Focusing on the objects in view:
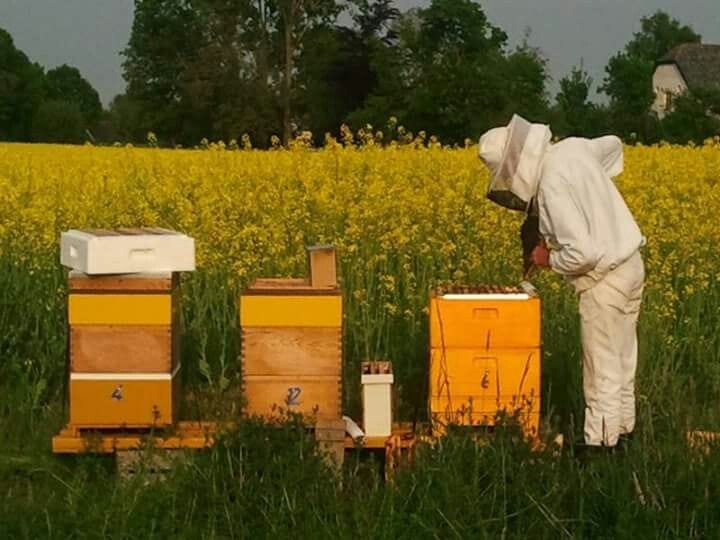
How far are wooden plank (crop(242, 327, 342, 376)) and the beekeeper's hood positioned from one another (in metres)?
1.00

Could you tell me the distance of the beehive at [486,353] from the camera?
4.99 meters

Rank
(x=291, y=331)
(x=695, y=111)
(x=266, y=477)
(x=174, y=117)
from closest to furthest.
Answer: (x=266, y=477)
(x=291, y=331)
(x=695, y=111)
(x=174, y=117)

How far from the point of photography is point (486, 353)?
5004mm

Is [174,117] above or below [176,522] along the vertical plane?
above

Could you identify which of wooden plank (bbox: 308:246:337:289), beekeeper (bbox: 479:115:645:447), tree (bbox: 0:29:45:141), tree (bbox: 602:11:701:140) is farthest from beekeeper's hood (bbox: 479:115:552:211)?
tree (bbox: 0:29:45:141)

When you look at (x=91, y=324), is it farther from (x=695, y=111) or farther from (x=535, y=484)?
(x=695, y=111)

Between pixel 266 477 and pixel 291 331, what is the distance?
887 mm

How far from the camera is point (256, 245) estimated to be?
7391mm

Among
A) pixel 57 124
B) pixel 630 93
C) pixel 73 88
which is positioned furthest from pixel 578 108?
pixel 73 88

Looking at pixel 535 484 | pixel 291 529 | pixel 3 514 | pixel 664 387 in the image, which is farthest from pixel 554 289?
pixel 3 514

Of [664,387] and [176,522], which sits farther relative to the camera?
[664,387]

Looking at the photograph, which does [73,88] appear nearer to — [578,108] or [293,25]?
[293,25]

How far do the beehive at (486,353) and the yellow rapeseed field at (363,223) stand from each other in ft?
4.48

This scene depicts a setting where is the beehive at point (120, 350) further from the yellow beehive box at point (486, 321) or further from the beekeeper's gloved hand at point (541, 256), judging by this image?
the beekeeper's gloved hand at point (541, 256)
